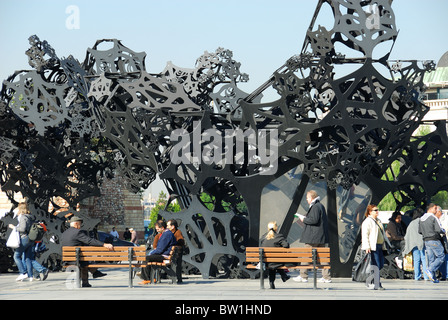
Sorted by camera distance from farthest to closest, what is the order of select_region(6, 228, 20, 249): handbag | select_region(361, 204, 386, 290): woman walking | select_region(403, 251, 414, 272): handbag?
select_region(403, 251, 414, 272): handbag, select_region(6, 228, 20, 249): handbag, select_region(361, 204, 386, 290): woman walking

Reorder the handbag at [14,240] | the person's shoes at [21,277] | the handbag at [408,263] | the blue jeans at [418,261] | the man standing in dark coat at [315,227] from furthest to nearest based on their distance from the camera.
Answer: the handbag at [408,263], the person's shoes at [21,277], the blue jeans at [418,261], the handbag at [14,240], the man standing in dark coat at [315,227]

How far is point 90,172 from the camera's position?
2500 cm

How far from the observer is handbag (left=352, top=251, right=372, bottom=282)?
678 inches

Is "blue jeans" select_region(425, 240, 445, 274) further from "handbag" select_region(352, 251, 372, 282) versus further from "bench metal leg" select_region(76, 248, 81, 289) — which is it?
"bench metal leg" select_region(76, 248, 81, 289)

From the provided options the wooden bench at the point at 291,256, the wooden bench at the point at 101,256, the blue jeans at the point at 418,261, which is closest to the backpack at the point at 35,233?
the wooden bench at the point at 101,256

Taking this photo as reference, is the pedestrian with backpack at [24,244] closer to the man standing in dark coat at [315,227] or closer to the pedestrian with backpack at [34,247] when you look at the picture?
the pedestrian with backpack at [34,247]

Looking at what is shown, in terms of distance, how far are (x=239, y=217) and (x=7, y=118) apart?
6804 millimetres

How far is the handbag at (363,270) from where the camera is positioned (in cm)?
1722

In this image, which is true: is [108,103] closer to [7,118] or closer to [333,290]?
[7,118]

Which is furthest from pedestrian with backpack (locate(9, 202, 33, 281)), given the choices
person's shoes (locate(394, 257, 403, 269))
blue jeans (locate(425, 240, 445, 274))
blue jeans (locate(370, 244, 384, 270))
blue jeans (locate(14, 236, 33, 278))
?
blue jeans (locate(425, 240, 445, 274))

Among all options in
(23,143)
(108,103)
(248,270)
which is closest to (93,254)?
(248,270)

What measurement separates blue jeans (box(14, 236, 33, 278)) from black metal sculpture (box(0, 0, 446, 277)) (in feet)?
9.34

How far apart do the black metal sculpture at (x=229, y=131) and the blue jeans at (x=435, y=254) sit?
1.63m
